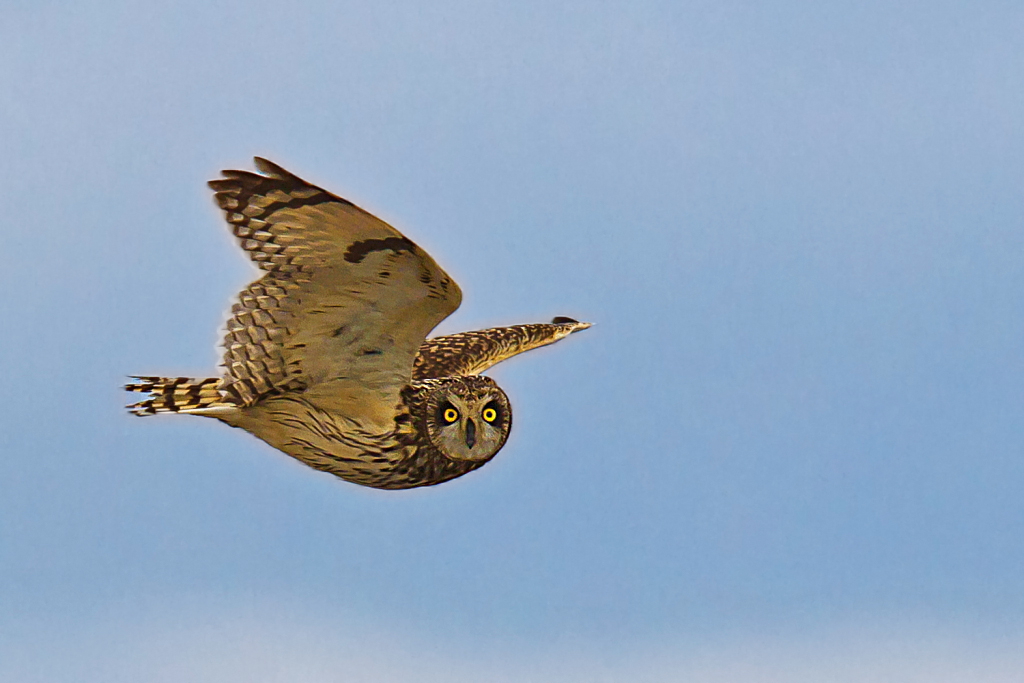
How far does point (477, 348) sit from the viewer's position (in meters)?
12.9

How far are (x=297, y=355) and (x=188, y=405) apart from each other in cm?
114

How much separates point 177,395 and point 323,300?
183 centimetres

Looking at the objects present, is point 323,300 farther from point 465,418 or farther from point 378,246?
point 465,418

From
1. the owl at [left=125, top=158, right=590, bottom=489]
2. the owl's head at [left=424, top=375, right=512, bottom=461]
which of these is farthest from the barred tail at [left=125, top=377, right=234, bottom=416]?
the owl's head at [left=424, top=375, right=512, bottom=461]

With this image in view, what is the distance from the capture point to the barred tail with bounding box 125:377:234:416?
1108 centimetres

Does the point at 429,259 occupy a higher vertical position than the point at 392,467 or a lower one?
higher

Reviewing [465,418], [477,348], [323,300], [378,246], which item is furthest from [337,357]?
[477,348]

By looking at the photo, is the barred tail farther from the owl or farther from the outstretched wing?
the outstretched wing

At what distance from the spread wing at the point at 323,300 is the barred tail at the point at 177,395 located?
0.50m

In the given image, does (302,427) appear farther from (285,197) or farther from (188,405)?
(285,197)

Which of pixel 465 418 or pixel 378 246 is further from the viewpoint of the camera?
pixel 465 418

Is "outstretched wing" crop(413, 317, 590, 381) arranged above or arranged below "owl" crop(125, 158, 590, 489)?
above

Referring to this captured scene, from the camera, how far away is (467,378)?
11.3 meters

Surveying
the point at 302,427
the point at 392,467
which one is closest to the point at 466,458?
the point at 392,467
